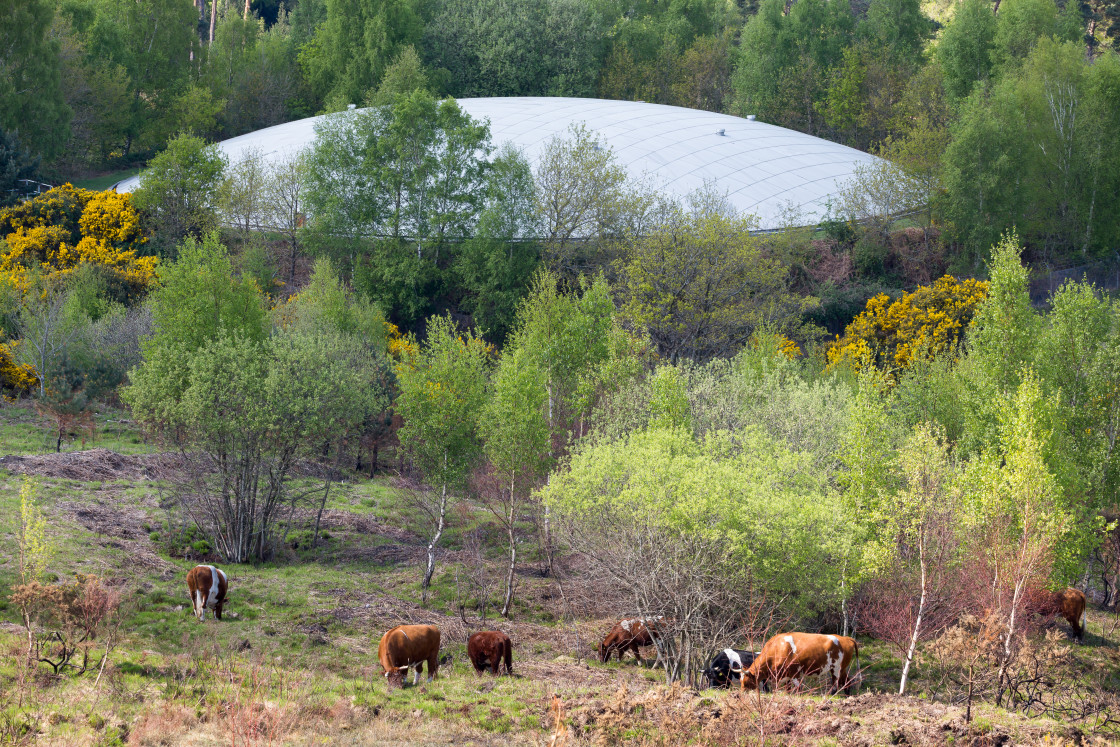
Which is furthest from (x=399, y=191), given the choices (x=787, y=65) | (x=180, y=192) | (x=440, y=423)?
(x=787, y=65)

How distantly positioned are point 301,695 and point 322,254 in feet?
143

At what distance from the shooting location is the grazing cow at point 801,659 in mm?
19781

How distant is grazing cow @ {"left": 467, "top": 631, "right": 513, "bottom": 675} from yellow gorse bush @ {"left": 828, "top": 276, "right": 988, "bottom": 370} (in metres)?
32.4

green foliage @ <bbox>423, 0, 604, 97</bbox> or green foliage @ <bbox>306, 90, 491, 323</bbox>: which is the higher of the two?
green foliage @ <bbox>423, 0, 604, 97</bbox>

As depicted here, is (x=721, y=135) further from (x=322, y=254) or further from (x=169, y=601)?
(x=169, y=601)

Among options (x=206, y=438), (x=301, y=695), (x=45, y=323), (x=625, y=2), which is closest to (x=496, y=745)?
(x=301, y=695)

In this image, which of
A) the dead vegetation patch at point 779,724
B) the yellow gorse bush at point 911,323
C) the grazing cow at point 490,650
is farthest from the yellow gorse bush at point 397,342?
the dead vegetation patch at point 779,724

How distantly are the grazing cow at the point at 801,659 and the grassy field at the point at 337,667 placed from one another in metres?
1.42

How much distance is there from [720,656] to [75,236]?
171ft

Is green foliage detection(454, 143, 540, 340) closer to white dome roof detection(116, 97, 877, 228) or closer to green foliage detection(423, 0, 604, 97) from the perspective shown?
white dome roof detection(116, 97, 877, 228)

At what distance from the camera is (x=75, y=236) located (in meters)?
57.8

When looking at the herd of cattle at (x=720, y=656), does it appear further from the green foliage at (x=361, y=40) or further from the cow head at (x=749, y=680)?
the green foliage at (x=361, y=40)

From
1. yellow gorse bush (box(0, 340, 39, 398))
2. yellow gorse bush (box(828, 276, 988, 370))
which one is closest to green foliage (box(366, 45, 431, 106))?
yellow gorse bush (box(0, 340, 39, 398))

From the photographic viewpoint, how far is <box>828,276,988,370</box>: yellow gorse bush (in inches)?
1961
